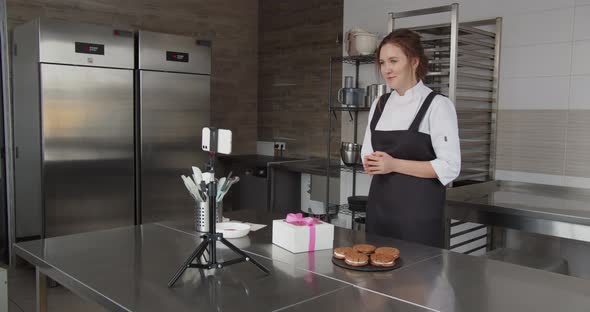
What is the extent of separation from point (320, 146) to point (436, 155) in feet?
10.1

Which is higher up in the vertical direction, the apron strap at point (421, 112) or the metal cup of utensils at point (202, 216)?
the apron strap at point (421, 112)

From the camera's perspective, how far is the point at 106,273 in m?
1.56

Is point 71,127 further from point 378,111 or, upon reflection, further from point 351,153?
point 378,111

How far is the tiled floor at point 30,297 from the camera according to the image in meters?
3.39

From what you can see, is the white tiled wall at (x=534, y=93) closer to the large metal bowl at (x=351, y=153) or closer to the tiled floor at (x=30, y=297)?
the large metal bowl at (x=351, y=153)

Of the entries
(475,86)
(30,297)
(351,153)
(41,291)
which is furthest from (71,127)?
(475,86)

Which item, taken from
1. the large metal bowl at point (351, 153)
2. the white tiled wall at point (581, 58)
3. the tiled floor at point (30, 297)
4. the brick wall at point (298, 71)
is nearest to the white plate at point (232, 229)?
the tiled floor at point (30, 297)

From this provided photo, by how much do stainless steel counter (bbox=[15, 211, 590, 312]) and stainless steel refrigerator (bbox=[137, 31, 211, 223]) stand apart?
256 cm

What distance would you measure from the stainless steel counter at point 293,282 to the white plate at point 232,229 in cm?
14

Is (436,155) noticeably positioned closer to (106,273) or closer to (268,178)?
(106,273)

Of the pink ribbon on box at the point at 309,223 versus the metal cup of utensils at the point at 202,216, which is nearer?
the pink ribbon on box at the point at 309,223

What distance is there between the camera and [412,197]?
232 centimetres

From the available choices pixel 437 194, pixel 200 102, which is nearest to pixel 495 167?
pixel 437 194

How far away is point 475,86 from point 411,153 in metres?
1.36
